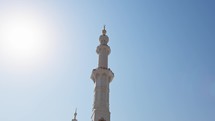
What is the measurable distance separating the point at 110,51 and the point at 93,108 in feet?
27.5

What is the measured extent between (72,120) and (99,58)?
56.3 ft

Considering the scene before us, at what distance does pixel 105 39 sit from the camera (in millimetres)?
37688

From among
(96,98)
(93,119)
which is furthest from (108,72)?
(93,119)

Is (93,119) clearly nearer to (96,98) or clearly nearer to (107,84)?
(96,98)

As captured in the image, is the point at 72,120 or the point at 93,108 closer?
the point at 93,108

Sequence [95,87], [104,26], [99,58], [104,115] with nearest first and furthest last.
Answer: [104,115] → [95,87] → [99,58] → [104,26]

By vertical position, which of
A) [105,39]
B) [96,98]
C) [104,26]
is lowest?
[96,98]

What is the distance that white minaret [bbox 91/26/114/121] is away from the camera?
104 ft

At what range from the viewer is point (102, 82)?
111ft

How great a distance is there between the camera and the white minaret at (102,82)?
31578mm

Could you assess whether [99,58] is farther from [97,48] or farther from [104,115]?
[104,115]

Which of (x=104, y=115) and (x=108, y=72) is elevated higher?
(x=108, y=72)

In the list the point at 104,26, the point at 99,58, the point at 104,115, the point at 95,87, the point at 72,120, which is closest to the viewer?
the point at 104,115

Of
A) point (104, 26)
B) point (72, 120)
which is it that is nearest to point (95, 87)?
point (104, 26)
